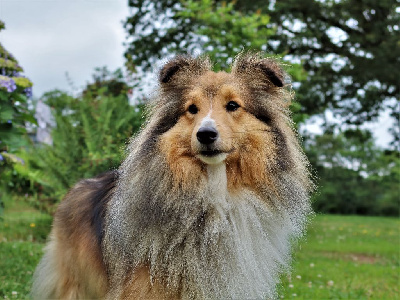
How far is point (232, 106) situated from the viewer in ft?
10.6

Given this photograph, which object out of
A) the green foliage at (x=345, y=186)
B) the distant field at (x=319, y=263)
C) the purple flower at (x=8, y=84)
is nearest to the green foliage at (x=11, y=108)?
the purple flower at (x=8, y=84)

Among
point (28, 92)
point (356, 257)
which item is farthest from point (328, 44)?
point (28, 92)

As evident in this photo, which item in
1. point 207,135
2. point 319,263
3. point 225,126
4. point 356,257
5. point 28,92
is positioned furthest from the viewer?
point 356,257

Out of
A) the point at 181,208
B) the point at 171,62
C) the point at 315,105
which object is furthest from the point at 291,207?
the point at 315,105

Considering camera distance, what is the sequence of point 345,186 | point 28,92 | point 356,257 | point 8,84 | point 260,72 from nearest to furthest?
point 260,72, point 8,84, point 28,92, point 356,257, point 345,186

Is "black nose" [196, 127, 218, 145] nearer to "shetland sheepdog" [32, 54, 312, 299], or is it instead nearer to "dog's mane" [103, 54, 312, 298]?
"shetland sheepdog" [32, 54, 312, 299]

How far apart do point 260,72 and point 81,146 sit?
5.58 meters

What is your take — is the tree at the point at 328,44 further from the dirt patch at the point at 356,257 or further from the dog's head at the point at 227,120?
the dog's head at the point at 227,120

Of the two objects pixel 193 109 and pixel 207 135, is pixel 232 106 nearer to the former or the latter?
pixel 193 109

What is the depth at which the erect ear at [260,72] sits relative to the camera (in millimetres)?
3441

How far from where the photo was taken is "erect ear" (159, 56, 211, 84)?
3.46 metres

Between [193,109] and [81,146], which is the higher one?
[193,109]

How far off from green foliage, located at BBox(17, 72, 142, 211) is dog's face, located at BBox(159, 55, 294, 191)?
4288mm

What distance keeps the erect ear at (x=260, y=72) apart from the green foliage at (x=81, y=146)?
4.26 m
